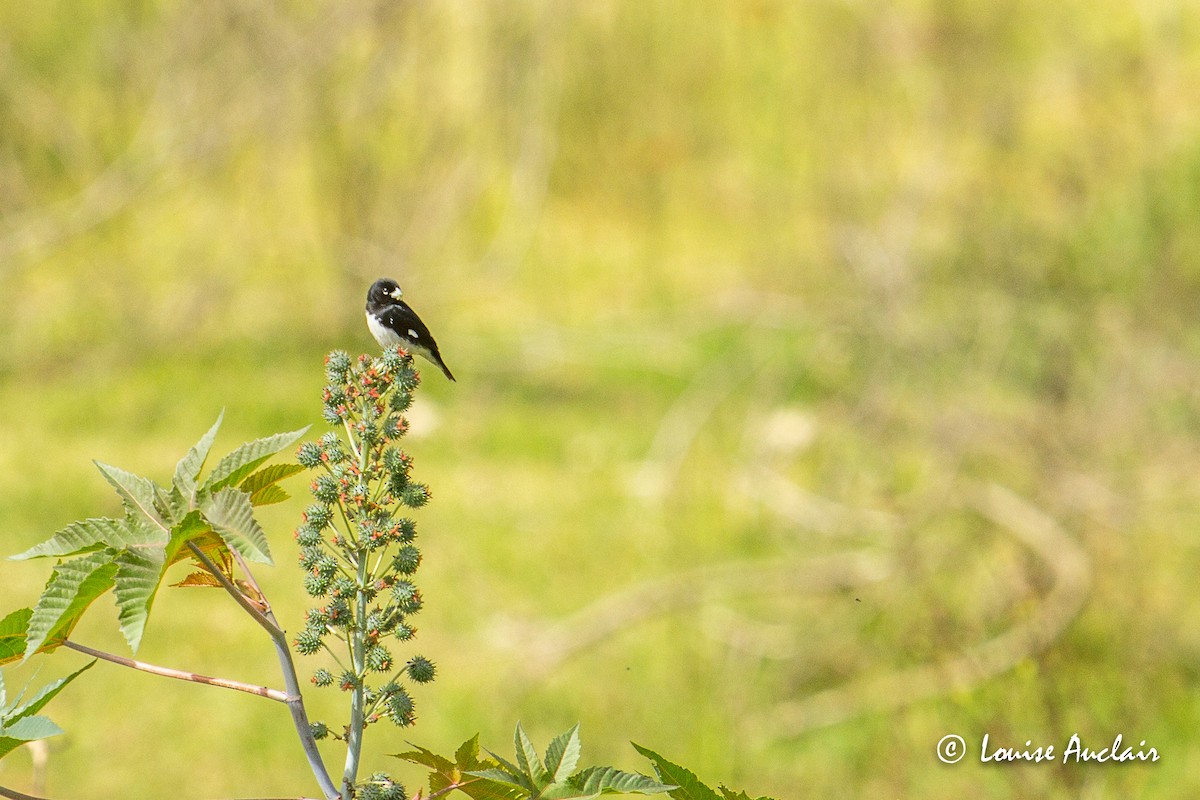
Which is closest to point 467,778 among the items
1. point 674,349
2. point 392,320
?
point 392,320

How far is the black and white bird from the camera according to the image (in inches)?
77.7

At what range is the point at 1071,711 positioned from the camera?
439cm

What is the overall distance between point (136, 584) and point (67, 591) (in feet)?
0.23

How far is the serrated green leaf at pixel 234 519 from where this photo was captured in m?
1.08

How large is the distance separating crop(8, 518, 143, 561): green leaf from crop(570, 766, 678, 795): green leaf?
40cm

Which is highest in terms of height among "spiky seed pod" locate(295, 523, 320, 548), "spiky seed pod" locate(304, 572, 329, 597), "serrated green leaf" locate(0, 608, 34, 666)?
"spiky seed pod" locate(295, 523, 320, 548)

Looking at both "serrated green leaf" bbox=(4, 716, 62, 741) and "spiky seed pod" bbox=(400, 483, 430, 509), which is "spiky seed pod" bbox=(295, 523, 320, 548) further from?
"serrated green leaf" bbox=(4, 716, 62, 741)

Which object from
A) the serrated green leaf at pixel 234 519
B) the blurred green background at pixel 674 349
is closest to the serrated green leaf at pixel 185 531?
the serrated green leaf at pixel 234 519

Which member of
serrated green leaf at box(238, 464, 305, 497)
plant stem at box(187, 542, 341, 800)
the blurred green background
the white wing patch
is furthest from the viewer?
the blurred green background

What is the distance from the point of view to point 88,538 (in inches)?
44.8

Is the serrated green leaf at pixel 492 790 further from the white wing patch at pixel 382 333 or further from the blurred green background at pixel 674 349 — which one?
the blurred green background at pixel 674 349
